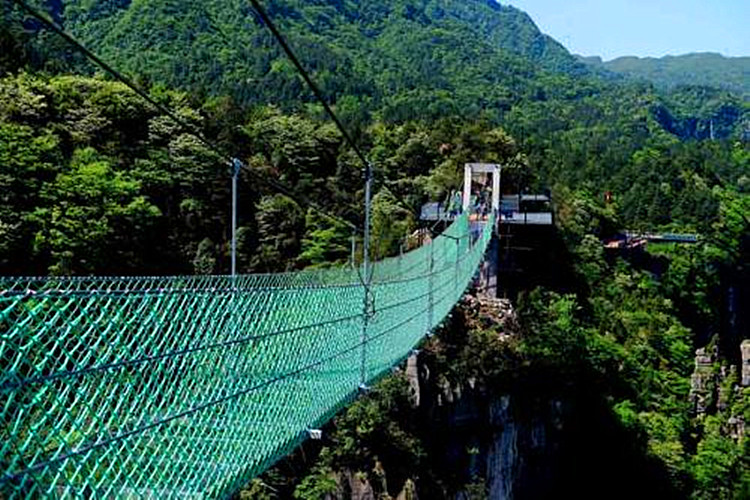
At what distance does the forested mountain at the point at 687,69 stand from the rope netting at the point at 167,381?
110694mm

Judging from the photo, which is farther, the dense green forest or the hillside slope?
the hillside slope

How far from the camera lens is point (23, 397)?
5.30 ft

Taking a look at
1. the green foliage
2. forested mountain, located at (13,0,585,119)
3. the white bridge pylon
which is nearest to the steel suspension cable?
the green foliage

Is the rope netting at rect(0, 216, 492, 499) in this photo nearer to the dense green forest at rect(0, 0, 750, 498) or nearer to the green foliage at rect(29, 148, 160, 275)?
the dense green forest at rect(0, 0, 750, 498)

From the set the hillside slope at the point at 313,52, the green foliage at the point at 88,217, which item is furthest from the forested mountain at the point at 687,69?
the green foliage at the point at 88,217

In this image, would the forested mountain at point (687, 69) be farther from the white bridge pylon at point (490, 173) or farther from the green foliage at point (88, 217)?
the green foliage at point (88, 217)

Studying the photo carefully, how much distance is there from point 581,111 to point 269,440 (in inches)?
1681

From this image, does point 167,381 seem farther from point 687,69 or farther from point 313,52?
point 687,69

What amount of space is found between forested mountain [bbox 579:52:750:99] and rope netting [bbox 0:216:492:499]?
4358 inches

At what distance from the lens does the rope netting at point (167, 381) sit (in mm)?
1661

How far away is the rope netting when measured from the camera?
1661 mm

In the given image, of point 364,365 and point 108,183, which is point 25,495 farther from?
point 108,183

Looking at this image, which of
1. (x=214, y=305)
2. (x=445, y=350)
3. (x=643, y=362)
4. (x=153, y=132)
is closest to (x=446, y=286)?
(x=445, y=350)

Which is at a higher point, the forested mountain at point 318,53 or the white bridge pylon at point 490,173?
the forested mountain at point 318,53
